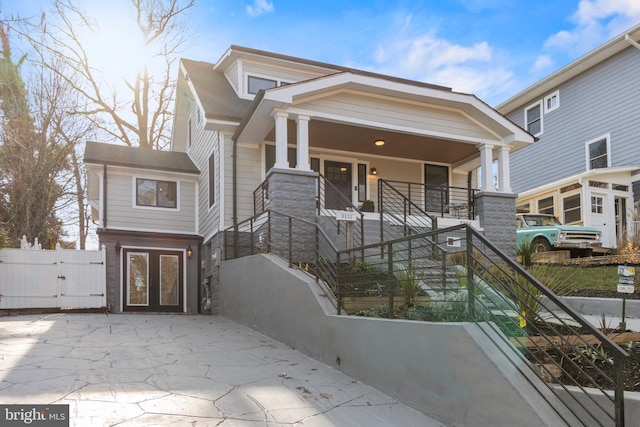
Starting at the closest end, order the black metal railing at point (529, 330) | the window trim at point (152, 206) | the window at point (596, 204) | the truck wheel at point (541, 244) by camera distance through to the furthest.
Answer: the black metal railing at point (529, 330) → the truck wheel at point (541, 244) → the window trim at point (152, 206) → the window at point (596, 204)

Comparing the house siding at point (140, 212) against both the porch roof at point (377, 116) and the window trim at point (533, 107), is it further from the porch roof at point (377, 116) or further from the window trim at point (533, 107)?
the window trim at point (533, 107)

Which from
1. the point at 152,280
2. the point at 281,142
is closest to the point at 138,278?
the point at 152,280

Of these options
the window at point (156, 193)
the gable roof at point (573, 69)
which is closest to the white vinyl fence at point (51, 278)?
the window at point (156, 193)

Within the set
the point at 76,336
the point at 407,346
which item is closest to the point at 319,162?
the point at 76,336

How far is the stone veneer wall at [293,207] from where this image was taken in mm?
9453

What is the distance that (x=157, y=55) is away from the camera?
2255 centimetres

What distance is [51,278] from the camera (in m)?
11.9

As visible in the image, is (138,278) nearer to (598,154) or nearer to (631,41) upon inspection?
(598,154)

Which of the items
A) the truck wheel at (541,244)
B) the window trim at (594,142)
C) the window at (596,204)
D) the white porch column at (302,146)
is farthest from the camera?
the window trim at (594,142)

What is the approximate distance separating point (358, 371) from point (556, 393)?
235 centimetres

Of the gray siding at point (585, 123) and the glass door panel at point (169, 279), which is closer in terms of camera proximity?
the glass door panel at point (169, 279)

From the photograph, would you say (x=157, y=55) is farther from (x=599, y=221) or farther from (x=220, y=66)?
(x=599, y=221)

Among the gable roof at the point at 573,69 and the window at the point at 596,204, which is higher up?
the gable roof at the point at 573,69

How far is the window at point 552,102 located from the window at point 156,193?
49.2 feet
